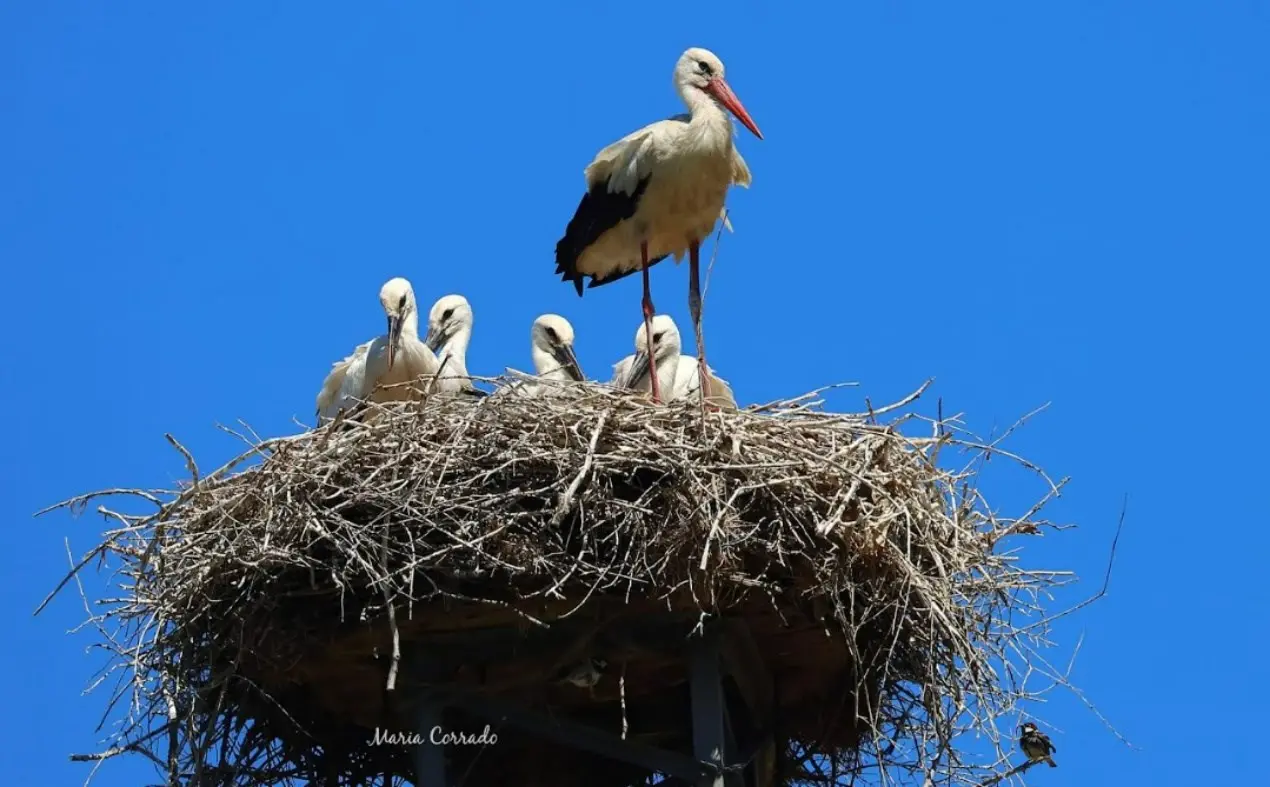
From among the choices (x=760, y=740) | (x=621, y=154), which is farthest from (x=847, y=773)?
(x=621, y=154)

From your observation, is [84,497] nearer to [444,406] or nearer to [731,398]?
[444,406]

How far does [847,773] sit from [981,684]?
0.89 m

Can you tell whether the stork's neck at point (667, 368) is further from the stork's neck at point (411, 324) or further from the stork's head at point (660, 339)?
the stork's neck at point (411, 324)

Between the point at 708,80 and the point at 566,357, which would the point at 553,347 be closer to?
the point at 566,357

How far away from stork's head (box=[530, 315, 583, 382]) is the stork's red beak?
3.71 ft

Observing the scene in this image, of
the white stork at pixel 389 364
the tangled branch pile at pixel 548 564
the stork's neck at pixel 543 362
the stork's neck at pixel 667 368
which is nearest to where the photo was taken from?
the tangled branch pile at pixel 548 564

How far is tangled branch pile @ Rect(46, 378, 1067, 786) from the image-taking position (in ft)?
23.2

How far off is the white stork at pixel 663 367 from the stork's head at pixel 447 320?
0.73m

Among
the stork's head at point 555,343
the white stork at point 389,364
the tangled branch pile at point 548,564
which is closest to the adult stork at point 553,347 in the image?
the stork's head at point 555,343

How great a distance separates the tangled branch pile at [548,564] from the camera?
7.08m

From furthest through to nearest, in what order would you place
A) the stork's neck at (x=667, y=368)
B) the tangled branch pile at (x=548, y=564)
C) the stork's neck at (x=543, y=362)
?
the stork's neck at (x=543, y=362)
the stork's neck at (x=667, y=368)
the tangled branch pile at (x=548, y=564)

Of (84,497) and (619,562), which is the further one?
(84,497)

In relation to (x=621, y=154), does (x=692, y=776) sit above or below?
below

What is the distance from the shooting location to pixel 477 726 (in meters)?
7.67
